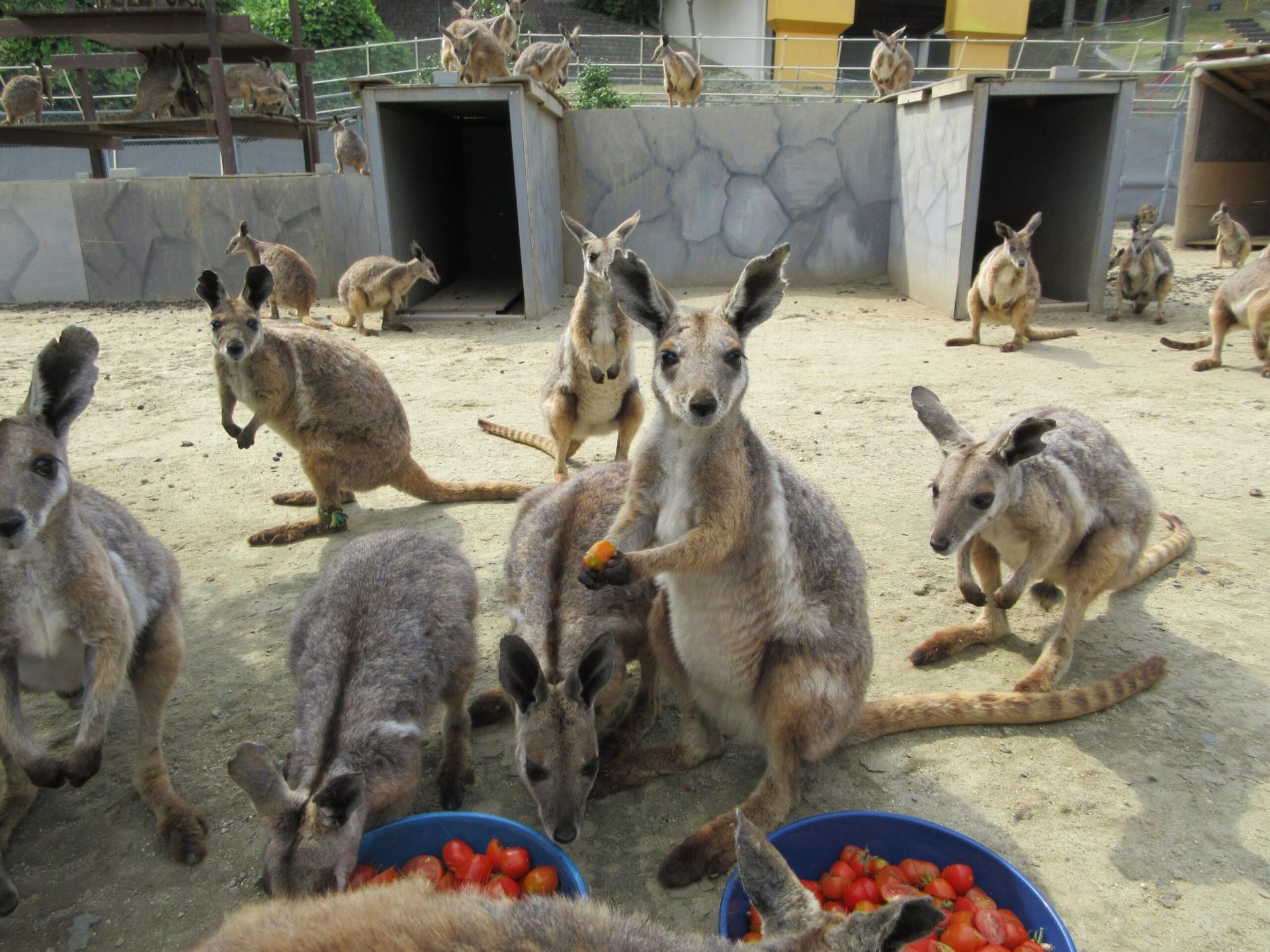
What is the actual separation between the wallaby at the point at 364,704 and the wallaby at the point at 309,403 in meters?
1.45

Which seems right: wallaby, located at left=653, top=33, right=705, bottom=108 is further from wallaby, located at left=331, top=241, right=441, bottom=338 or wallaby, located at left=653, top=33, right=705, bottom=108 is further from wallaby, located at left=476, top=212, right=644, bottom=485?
wallaby, located at left=476, top=212, right=644, bottom=485

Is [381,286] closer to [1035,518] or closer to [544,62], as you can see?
[544,62]

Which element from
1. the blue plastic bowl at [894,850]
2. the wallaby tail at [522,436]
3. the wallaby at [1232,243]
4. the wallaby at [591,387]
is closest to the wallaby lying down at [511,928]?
the blue plastic bowl at [894,850]

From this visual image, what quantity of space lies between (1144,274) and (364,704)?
34.5 feet

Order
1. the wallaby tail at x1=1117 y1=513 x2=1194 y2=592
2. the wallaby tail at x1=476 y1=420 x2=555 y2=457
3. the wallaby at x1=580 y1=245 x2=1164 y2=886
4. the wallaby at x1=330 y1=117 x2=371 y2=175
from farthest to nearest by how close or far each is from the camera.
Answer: the wallaby at x1=330 y1=117 x2=371 y2=175 < the wallaby tail at x1=476 y1=420 x2=555 y2=457 < the wallaby tail at x1=1117 y1=513 x2=1194 y2=592 < the wallaby at x1=580 y1=245 x2=1164 y2=886

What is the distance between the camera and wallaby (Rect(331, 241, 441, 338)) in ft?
31.5

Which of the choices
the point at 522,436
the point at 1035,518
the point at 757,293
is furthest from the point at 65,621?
the point at 522,436

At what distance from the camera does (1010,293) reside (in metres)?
8.51

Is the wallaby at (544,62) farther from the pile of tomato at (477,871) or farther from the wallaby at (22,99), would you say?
the pile of tomato at (477,871)

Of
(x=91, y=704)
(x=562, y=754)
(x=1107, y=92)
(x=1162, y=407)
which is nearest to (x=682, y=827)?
(x=562, y=754)

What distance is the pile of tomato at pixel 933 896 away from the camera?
1980mm

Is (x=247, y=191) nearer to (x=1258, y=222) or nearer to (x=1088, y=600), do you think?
(x=1088, y=600)

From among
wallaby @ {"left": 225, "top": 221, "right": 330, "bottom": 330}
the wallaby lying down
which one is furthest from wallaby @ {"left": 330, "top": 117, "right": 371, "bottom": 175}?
the wallaby lying down

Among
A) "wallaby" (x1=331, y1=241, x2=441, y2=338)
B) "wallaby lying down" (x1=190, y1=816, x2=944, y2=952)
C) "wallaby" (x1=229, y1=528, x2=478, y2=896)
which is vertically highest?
"wallaby" (x1=331, y1=241, x2=441, y2=338)
